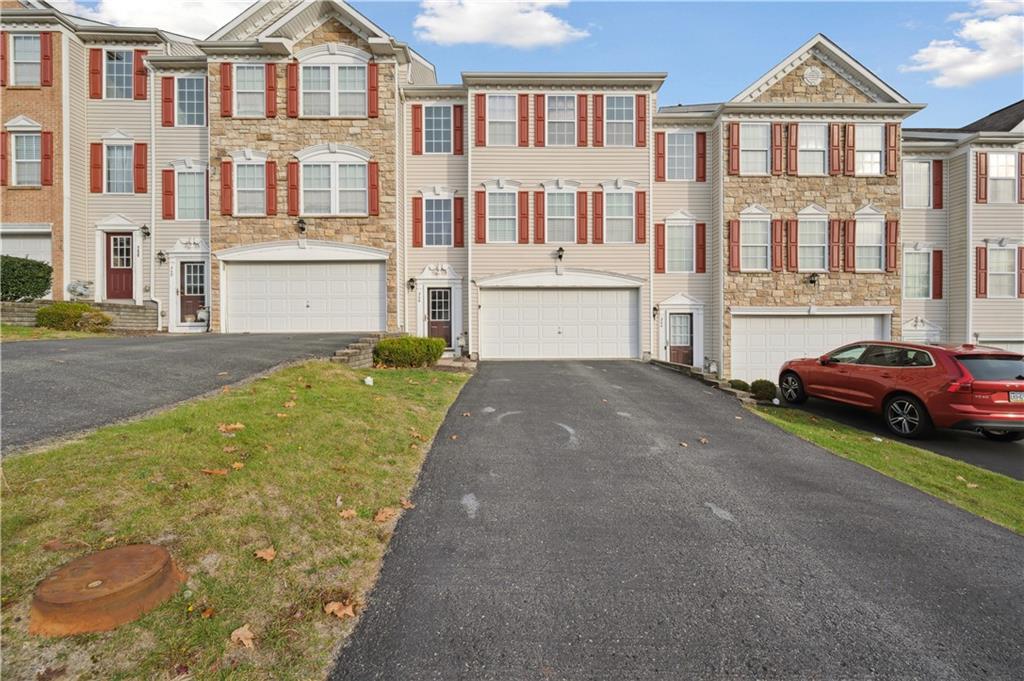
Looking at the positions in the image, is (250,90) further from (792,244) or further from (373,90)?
(792,244)

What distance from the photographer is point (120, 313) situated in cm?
1598

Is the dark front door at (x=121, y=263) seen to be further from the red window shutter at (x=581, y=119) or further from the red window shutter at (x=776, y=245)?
the red window shutter at (x=776, y=245)

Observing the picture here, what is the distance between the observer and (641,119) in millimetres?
16906

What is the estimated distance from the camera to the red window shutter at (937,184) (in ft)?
60.4

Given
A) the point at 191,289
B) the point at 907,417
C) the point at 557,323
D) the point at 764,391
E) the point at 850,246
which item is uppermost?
the point at 850,246

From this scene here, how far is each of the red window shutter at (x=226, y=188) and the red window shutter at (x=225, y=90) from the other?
1671mm

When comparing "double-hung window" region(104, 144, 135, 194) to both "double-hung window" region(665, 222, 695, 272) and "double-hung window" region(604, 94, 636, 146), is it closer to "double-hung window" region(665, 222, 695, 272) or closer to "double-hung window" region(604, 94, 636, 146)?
"double-hung window" region(604, 94, 636, 146)

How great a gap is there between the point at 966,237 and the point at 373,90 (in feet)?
70.4

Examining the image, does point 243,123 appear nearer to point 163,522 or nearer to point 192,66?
point 192,66

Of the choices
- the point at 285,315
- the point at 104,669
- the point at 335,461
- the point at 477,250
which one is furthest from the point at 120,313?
the point at 104,669

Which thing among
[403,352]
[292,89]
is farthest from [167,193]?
[403,352]

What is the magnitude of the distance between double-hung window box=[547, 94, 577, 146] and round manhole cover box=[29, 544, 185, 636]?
661 inches

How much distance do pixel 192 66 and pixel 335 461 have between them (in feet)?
59.8

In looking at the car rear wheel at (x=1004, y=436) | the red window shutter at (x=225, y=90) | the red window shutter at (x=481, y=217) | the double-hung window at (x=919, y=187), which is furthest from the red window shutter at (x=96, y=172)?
the double-hung window at (x=919, y=187)
